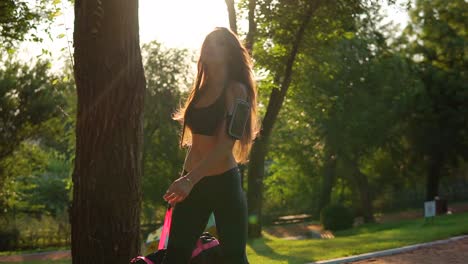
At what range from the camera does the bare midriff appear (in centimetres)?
384

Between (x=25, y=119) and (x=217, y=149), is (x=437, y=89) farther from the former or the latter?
(x=217, y=149)

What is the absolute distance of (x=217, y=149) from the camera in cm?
379

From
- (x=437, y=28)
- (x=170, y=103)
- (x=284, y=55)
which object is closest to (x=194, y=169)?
(x=284, y=55)

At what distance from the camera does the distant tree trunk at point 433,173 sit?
42125 millimetres

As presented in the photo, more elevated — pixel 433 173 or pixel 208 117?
pixel 433 173

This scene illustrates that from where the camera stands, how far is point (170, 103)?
34188 millimetres

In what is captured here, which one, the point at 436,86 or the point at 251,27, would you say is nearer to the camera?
the point at 251,27

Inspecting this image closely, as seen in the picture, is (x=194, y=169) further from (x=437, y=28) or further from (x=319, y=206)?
(x=319, y=206)

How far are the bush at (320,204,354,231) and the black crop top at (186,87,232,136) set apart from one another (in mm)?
31082

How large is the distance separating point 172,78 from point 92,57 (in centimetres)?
3020

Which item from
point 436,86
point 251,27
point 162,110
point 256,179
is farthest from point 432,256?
point 436,86

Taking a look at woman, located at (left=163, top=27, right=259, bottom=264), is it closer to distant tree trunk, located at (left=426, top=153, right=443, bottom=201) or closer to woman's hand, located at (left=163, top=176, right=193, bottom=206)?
woman's hand, located at (left=163, top=176, right=193, bottom=206)

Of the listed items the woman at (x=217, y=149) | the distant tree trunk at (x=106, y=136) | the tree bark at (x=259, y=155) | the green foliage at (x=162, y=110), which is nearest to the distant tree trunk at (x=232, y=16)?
the tree bark at (x=259, y=155)

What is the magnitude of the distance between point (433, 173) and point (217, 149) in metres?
41.5
